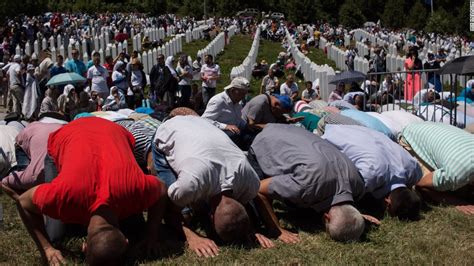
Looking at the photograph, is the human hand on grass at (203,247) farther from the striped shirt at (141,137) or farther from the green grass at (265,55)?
the green grass at (265,55)

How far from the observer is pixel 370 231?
590cm

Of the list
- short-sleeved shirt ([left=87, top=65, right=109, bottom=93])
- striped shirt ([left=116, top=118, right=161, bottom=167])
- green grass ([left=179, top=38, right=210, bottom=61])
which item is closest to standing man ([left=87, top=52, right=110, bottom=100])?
short-sleeved shirt ([left=87, top=65, right=109, bottom=93])

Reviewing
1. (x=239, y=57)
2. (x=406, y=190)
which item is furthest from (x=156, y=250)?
(x=239, y=57)

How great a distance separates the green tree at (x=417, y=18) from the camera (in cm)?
6749

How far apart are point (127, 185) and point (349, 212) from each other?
2.01m

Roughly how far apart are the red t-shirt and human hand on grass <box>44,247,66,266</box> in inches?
13.0

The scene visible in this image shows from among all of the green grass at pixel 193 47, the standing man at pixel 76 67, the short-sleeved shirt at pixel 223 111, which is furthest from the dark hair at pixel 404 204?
the green grass at pixel 193 47

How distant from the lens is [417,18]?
68625 millimetres

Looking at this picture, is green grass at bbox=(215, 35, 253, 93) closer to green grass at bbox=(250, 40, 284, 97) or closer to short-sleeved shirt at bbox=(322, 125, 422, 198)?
green grass at bbox=(250, 40, 284, 97)

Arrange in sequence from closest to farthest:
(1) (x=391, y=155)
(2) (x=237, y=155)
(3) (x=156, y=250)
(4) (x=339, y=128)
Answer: (3) (x=156, y=250) < (2) (x=237, y=155) < (1) (x=391, y=155) < (4) (x=339, y=128)

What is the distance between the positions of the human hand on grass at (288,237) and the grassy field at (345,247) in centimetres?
7

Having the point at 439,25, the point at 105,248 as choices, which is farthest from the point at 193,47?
the point at 439,25

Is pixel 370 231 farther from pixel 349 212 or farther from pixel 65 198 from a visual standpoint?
pixel 65 198

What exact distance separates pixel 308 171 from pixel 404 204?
116 centimetres
